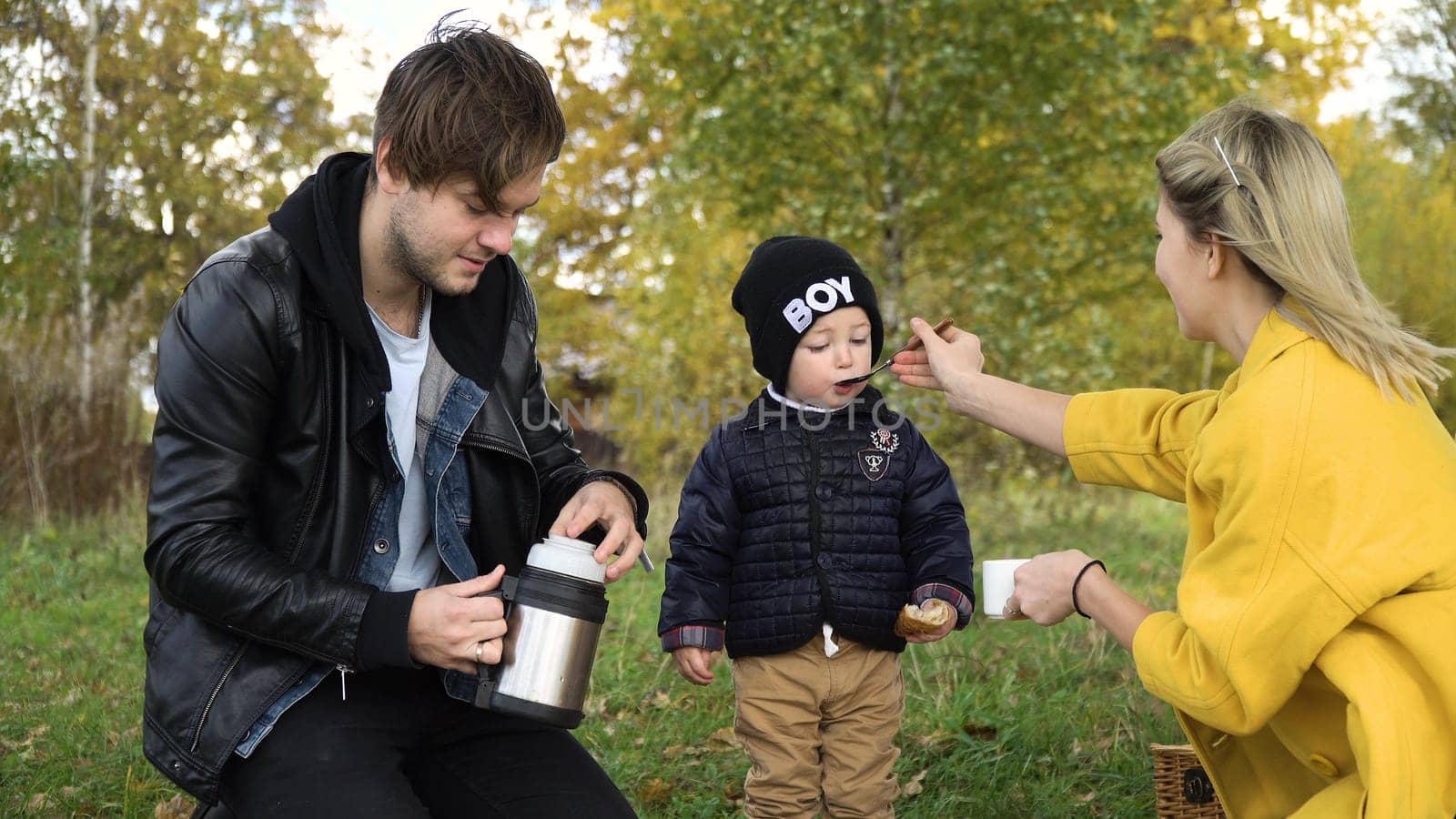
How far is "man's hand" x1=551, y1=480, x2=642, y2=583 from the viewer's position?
261 cm

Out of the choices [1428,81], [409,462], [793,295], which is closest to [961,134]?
[793,295]

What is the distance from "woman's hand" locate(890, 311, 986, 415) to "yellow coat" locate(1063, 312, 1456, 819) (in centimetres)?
78

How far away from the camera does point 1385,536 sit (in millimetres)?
2057

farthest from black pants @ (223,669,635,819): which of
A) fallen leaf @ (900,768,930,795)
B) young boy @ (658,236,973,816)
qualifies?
fallen leaf @ (900,768,930,795)

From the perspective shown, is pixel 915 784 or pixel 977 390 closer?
pixel 977 390

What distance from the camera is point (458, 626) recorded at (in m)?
2.27

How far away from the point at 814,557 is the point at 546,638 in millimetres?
1030

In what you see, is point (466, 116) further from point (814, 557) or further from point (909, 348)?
point (814, 557)

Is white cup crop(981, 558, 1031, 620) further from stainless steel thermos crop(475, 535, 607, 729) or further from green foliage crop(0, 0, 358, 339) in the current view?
green foliage crop(0, 0, 358, 339)

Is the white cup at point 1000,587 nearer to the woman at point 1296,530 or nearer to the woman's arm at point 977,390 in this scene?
the woman at point 1296,530

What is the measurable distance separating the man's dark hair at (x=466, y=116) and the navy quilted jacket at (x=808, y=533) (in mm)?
1025

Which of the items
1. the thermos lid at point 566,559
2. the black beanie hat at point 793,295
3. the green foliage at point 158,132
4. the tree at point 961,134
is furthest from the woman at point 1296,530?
the green foliage at point 158,132

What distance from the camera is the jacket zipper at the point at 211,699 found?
2295 millimetres

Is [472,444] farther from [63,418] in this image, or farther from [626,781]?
[63,418]
